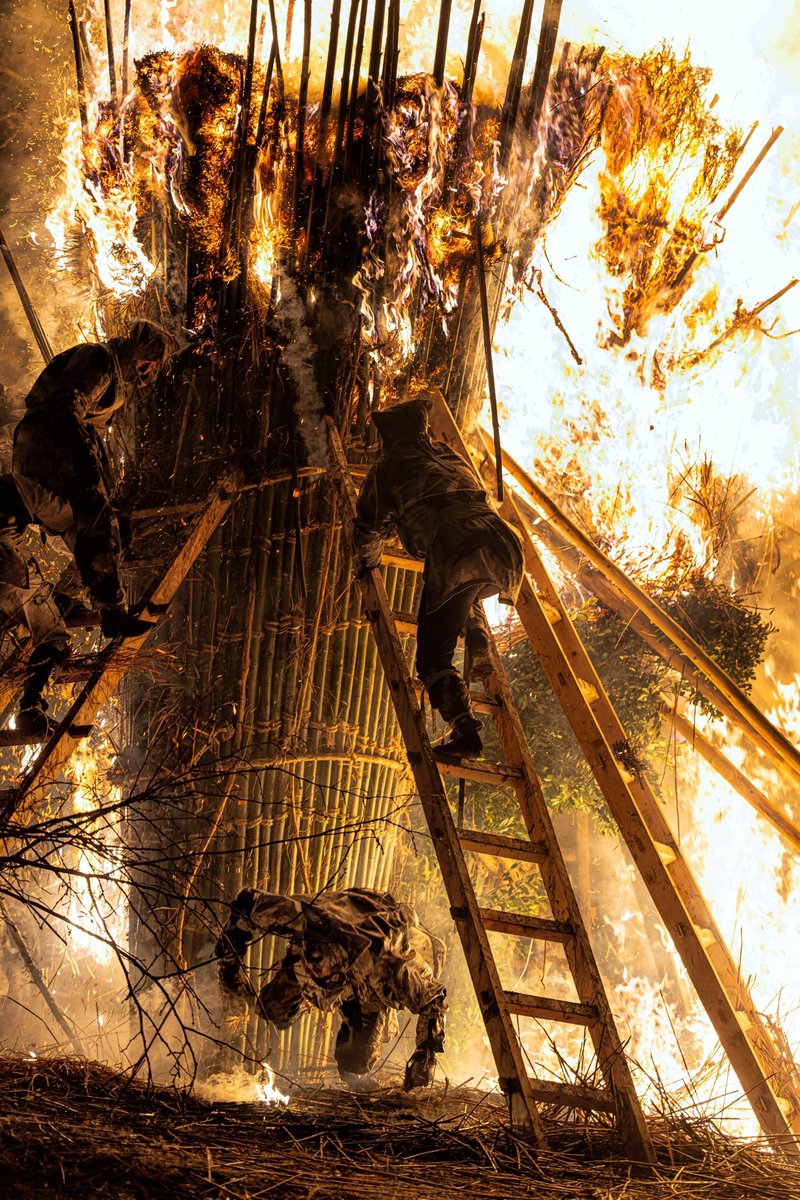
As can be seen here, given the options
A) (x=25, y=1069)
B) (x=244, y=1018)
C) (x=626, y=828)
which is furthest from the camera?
(x=244, y=1018)

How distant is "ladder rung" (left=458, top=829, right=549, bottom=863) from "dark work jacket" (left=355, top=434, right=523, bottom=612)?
94cm

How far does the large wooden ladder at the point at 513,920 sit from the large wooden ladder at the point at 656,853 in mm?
422

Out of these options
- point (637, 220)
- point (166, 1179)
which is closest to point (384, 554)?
point (166, 1179)

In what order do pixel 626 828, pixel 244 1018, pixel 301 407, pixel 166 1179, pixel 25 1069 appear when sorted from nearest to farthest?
pixel 166 1179 → pixel 25 1069 → pixel 626 828 → pixel 244 1018 → pixel 301 407

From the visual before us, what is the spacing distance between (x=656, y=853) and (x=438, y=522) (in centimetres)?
161

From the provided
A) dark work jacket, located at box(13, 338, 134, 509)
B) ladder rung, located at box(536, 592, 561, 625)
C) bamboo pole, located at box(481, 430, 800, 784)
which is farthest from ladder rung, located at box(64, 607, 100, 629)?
bamboo pole, located at box(481, 430, 800, 784)

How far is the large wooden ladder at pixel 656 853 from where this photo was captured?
4078 mm

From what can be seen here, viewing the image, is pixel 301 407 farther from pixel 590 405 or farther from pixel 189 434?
pixel 590 405

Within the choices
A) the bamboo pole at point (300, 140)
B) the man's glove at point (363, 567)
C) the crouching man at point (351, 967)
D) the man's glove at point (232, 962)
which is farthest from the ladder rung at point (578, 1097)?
the bamboo pole at point (300, 140)

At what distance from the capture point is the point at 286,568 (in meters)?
5.00

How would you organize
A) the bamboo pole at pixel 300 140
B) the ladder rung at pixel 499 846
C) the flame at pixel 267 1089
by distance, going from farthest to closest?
1. the bamboo pole at pixel 300 140
2. the flame at pixel 267 1089
3. the ladder rung at pixel 499 846

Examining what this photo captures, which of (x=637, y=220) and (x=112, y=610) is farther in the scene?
(x=637, y=220)

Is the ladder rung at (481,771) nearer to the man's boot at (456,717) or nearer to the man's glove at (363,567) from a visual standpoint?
the man's boot at (456,717)

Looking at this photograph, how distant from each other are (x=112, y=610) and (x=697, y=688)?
10.2 ft
